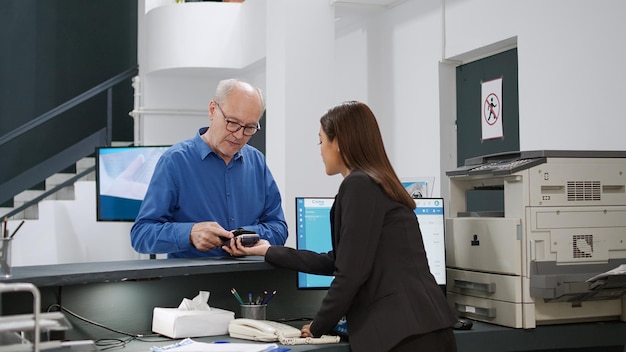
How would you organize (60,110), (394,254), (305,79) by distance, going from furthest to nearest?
(60,110) → (305,79) → (394,254)

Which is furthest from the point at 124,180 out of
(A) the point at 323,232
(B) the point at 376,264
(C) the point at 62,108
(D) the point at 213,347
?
(B) the point at 376,264

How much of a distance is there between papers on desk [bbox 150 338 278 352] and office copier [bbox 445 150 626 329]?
0.90m

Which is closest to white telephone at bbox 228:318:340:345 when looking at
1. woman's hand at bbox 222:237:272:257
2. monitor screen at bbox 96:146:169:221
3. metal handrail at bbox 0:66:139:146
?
woman's hand at bbox 222:237:272:257

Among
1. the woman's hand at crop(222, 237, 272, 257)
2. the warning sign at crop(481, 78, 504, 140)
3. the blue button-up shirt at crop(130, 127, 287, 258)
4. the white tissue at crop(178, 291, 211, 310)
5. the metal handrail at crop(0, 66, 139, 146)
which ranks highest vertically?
the metal handrail at crop(0, 66, 139, 146)

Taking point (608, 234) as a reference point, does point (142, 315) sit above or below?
below

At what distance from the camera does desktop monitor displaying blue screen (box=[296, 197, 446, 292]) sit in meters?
2.67

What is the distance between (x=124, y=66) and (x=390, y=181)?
733 centimetres

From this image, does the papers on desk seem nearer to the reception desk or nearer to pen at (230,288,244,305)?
the reception desk

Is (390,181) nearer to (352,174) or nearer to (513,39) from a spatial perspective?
(352,174)

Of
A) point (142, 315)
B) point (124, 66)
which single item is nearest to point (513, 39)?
point (142, 315)

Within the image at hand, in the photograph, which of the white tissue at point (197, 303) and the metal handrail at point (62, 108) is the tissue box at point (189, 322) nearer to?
the white tissue at point (197, 303)

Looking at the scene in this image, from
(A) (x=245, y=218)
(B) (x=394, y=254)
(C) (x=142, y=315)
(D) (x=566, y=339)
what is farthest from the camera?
(A) (x=245, y=218)

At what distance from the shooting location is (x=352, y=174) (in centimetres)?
213

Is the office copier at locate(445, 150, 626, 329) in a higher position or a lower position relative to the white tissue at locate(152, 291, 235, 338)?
higher
